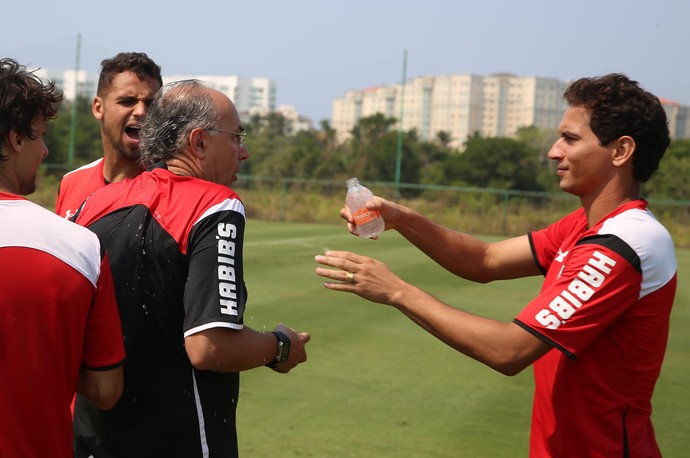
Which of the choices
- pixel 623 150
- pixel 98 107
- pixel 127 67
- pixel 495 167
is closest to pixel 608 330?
pixel 623 150

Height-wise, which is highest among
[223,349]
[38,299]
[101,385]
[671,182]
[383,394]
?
[38,299]

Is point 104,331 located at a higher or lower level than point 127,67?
lower

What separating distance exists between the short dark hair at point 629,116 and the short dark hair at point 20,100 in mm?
2038

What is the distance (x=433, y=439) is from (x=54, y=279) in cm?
480

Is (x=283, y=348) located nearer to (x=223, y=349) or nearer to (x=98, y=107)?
(x=223, y=349)

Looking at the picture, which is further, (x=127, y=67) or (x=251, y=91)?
(x=251, y=91)

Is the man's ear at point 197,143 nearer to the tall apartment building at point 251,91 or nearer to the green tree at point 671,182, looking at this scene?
the green tree at point 671,182

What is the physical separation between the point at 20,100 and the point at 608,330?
2.22 metres

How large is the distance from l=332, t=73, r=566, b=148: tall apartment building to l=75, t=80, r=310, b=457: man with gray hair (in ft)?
136

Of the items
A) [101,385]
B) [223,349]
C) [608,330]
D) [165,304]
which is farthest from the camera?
[608,330]

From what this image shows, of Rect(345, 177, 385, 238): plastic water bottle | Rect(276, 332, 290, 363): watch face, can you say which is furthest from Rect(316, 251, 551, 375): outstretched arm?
Rect(345, 177, 385, 238): plastic water bottle

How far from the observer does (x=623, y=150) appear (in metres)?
3.38

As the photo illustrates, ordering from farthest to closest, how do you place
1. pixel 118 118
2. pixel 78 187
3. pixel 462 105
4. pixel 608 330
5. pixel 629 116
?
pixel 462 105, pixel 118 118, pixel 78 187, pixel 629 116, pixel 608 330

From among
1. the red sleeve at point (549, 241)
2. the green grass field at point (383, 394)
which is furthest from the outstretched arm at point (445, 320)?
the green grass field at point (383, 394)
